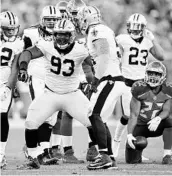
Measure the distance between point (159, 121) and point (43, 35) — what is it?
1644 millimetres

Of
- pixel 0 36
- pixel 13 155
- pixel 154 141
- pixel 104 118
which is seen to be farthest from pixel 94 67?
pixel 154 141

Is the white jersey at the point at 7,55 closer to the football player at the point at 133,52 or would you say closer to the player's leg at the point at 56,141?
the player's leg at the point at 56,141

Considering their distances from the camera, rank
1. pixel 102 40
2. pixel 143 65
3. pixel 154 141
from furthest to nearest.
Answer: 1. pixel 154 141
2. pixel 143 65
3. pixel 102 40

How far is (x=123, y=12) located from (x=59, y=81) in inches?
371

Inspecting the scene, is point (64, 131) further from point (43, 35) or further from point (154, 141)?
point (154, 141)

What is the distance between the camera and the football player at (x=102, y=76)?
7.61 metres

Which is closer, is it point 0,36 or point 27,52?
point 27,52

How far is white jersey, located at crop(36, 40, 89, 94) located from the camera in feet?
24.8

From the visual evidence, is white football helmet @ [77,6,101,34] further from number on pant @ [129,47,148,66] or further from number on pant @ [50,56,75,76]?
number on pant @ [129,47,148,66]

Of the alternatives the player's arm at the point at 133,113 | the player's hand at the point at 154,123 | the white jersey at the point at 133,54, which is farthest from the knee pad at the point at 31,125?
the white jersey at the point at 133,54

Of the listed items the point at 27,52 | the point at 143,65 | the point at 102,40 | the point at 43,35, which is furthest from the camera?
the point at 143,65

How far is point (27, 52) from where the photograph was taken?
7445mm

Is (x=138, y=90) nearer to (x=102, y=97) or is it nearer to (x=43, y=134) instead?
(x=102, y=97)

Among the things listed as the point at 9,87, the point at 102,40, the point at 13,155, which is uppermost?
the point at 102,40
